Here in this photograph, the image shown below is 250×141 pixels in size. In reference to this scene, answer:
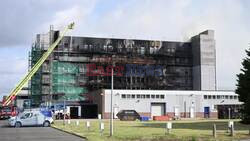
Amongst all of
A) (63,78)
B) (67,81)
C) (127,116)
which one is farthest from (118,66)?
(127,116)

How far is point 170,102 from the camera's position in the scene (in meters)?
90.6

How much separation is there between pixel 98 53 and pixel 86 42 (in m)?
4.70

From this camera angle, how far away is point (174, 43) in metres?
133

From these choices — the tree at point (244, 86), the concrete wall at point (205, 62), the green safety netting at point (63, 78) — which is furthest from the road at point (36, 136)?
the concrete wall at point (205, 62)

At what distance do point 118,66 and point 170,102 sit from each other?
3442 cm

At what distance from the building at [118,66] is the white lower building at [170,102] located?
19409 millimetres

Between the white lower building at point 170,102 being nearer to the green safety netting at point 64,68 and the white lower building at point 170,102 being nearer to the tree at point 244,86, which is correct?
the green safety netting at point 64,68

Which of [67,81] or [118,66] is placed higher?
[118,66]

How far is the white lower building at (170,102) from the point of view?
87.7 m

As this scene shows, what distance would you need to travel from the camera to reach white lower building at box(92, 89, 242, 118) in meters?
87.7

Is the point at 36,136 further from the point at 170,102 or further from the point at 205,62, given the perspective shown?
the point at 205,62

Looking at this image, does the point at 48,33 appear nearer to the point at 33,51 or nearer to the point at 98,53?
the point at 33,51

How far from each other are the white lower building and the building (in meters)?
19.4

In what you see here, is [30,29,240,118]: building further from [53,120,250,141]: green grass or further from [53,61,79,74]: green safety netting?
[53,120,250,141]: green grass
